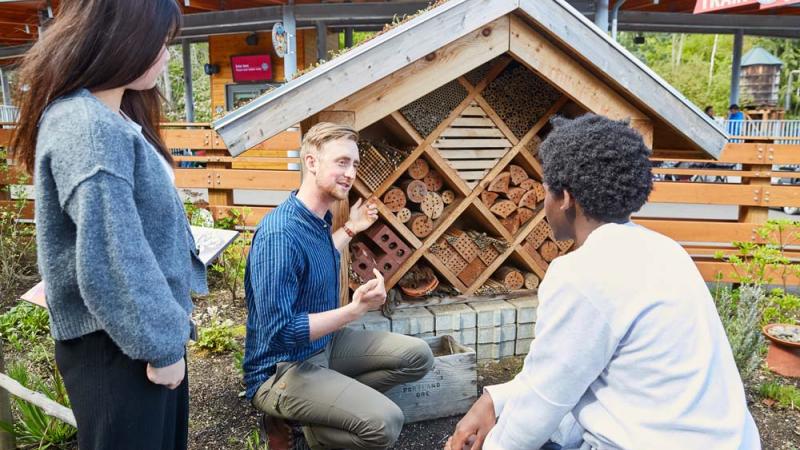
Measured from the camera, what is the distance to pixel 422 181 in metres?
4.02

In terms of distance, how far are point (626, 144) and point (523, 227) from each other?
2412mm

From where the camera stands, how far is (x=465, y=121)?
13.3 feet

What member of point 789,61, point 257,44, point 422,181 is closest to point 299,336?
point 422,181

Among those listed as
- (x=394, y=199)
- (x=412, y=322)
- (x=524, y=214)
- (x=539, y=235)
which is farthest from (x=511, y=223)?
(x=412, y=322)

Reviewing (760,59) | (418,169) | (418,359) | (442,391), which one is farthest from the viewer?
(760,59)

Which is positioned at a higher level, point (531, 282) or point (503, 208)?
point (503, 208)

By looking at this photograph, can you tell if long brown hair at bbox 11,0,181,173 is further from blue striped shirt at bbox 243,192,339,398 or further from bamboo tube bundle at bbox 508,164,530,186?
bamboo tube bundle at bbox 508,164,530,186

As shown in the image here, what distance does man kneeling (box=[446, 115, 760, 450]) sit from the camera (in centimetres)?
156

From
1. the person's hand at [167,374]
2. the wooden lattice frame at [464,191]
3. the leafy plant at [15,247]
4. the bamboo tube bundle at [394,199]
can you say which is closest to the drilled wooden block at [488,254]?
the wooden lattice frame at [464,191]

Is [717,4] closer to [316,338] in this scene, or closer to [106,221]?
[316,338]

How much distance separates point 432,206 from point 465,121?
0.63 meters

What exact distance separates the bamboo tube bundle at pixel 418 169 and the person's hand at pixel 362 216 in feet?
1.80

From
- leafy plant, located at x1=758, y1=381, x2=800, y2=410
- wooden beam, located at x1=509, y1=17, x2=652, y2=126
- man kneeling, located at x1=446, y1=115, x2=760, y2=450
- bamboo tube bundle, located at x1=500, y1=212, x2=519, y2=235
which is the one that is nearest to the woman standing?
man kneeling, located at x1=446, y1=115, x2=760, y2=450

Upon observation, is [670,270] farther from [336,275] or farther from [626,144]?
[336,275]
